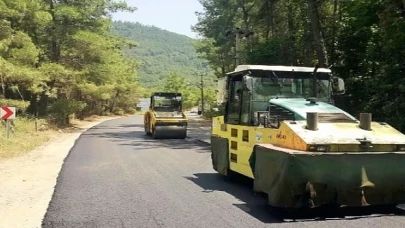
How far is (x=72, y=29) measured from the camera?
1192 inches

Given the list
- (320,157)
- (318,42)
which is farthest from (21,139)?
(320,157)

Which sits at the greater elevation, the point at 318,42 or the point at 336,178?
the point at 318,42

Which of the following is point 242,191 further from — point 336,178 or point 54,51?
point 54,51

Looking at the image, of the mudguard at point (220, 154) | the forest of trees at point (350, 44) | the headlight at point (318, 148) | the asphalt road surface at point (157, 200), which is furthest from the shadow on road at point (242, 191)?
the forest of trees at point (350, 44)

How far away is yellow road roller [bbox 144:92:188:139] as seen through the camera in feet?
74.9

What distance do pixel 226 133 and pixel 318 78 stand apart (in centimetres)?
222

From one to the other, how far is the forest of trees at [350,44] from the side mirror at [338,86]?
566 cm

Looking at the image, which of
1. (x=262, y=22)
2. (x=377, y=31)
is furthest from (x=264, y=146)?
(x=262, y=22)

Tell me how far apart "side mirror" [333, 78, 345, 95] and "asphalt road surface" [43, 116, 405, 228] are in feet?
8.73

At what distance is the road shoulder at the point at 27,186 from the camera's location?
23.4 ft

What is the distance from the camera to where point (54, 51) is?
3058 cm

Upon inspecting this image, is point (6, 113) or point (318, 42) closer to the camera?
point (6, 113)

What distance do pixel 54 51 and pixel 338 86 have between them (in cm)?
2492

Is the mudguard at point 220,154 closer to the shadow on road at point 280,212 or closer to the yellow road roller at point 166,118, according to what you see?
the shadow on road at point 280,212
